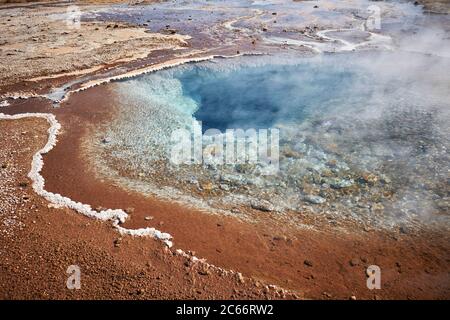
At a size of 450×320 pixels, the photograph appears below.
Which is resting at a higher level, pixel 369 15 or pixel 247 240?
Answer: pixel 369 15

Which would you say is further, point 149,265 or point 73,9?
point 73,9

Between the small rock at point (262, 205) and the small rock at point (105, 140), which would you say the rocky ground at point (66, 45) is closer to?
the small rock at point (105, 140)

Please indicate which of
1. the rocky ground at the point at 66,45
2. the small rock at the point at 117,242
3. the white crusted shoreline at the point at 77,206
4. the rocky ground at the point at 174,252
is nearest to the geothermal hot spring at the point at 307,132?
the rocky ground at the point at 174,252

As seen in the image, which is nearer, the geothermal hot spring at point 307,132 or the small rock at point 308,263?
the small rock at point 308,263

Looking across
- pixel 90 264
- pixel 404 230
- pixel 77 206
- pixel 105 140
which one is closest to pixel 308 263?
pixel 404 230

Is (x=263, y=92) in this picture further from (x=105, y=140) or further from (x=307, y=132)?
(x=105, y=140)

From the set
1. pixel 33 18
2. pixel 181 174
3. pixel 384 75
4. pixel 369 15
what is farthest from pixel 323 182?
pixel 33 18

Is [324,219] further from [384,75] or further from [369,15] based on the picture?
[369,15]

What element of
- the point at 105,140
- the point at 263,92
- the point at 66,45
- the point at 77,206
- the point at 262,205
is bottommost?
the point at 262,205
